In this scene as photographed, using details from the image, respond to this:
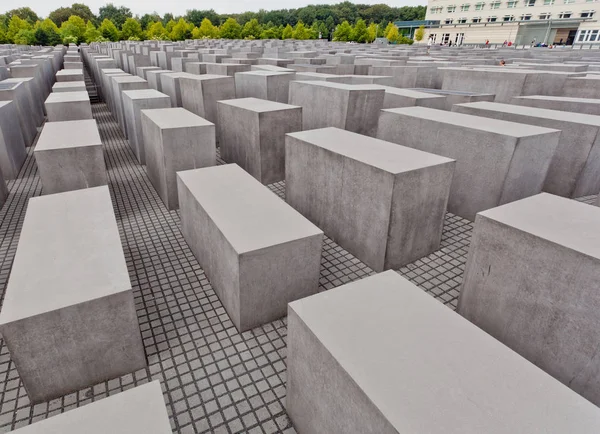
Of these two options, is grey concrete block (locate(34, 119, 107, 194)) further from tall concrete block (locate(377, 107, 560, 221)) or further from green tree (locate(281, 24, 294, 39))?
green tree (locate(281, 24, 294, 39))

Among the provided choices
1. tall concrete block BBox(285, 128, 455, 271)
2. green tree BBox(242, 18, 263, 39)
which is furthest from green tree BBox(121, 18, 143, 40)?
tall concrete block BBox(285, 128, 455, 271)

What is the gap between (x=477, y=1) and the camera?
6756 cm

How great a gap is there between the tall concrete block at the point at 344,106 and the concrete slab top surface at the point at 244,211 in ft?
12.9

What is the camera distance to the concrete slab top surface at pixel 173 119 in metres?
7.88

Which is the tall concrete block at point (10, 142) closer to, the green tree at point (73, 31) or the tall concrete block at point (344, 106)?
→ the tall concrete block at point (344, 106)

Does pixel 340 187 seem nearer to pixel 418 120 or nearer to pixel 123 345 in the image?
pixel 418 120

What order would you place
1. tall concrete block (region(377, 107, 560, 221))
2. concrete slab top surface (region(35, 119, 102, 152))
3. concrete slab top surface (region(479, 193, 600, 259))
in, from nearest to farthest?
concrete slab top surface (region(479, 193, 600, 259)) < tall concrete block (region(377, 107, 560, 221)) < concrete slab top surface (region(35, 119, 102, 152))

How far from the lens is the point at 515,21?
62.1 metres

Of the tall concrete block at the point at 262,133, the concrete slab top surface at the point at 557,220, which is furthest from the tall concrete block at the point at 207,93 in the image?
the concrete slab top surface at the point at 557,220

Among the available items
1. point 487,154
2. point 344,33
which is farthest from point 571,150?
point 344,33

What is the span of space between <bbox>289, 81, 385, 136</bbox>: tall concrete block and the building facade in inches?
2470

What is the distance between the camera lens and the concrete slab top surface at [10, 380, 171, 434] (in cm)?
226

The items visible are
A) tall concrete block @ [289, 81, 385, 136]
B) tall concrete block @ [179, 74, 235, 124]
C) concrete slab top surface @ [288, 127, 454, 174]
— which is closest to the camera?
concrete slab top surface @ [288, 127, 454, 174]

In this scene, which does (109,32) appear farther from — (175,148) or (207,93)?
(175,148)
